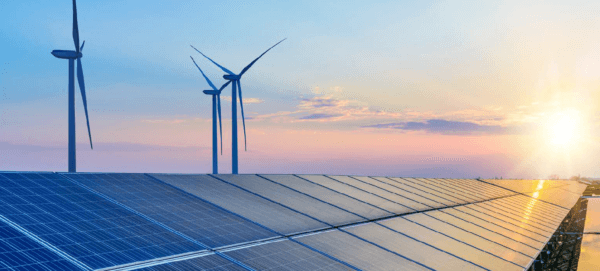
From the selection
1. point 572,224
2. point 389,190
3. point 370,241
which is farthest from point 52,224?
point 572,224

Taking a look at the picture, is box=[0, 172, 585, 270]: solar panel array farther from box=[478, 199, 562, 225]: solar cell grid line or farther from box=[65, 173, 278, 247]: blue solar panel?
box=[478, 199, 562, 225]: solar cell grid line

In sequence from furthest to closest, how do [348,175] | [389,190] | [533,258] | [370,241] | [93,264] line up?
[348,175] < [389,190] < [533,258] < [370,241] < [93,264]

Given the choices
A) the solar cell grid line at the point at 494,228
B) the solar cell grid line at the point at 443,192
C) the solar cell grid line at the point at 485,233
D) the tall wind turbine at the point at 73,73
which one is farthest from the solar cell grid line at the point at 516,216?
the tall wind turbine at the point at 73,73

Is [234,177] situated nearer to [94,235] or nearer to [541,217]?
[94,235]

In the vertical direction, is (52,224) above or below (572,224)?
above

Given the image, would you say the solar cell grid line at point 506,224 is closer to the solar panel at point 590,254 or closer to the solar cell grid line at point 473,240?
the solar cell grid line at point 473,240

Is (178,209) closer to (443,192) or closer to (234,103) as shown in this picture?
(443,192)

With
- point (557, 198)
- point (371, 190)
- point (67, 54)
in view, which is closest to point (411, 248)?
point (371, 190)

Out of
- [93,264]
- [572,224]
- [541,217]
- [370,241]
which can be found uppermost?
[93,264]
